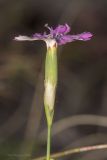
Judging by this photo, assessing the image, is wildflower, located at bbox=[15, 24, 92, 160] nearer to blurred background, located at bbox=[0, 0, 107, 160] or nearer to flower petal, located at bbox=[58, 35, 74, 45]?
flower petal, located at bbox=[58, 35, 74, 45]

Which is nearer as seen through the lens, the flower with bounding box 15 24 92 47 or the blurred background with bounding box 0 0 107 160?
the flower with bounding box 15 24 92 47

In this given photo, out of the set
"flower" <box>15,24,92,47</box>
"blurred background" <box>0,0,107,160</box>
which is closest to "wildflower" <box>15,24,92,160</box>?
"flower" <box>15,24,92,47</box>

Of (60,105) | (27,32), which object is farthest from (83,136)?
(27,32)

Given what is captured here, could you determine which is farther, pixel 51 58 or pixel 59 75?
pixel 59 75

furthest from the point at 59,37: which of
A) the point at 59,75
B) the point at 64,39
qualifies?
the point at 59,75

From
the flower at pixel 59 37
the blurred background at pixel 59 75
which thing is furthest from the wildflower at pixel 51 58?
the blurred background at pixel 59 75

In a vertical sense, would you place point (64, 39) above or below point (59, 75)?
below

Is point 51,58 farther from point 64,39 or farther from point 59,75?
point 59,75

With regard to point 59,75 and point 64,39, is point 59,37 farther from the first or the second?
point 59,75

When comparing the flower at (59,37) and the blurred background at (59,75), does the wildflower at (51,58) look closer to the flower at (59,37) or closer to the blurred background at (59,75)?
the flower at (59,37)
